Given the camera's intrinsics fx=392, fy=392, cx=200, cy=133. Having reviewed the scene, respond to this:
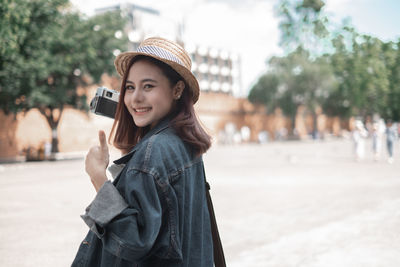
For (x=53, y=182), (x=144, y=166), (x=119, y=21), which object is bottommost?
(x=53, y=182)

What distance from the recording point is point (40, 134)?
82.3ft

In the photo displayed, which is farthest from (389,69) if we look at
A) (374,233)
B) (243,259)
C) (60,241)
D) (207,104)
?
(207,104)

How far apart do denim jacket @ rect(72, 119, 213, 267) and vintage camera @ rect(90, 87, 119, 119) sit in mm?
435

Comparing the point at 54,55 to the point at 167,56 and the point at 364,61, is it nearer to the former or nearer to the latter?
the point at 364,61

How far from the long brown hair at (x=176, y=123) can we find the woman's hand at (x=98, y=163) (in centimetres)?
27

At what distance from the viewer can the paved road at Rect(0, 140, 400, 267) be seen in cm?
408

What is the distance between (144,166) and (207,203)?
0.52m

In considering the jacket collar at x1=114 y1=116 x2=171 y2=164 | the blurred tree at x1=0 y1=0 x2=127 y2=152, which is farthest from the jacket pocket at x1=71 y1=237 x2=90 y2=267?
the blurred tree at x1=0 y1=0 x2=127 y2=152

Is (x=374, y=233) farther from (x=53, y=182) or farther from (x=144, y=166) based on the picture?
(x=53, y=182)

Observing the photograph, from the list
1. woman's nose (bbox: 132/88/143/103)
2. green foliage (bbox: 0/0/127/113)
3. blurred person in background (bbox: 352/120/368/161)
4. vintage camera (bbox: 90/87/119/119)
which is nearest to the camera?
woman's nose (bbox: 132/88/143/103)

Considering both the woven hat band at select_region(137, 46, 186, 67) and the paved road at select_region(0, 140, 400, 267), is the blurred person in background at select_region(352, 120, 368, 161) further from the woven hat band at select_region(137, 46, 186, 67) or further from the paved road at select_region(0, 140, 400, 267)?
the woven hat band at select_region(137, 46, 186, 67)

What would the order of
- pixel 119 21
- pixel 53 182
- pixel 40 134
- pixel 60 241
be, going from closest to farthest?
pixel 60 241 → pixel 53 182 → pixel 119 21 → pixel 40 134

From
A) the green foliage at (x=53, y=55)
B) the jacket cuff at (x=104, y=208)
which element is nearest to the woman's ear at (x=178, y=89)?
the jacket cuff at (x=104, y=208)

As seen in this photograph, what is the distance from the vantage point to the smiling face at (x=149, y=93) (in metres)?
1.58
